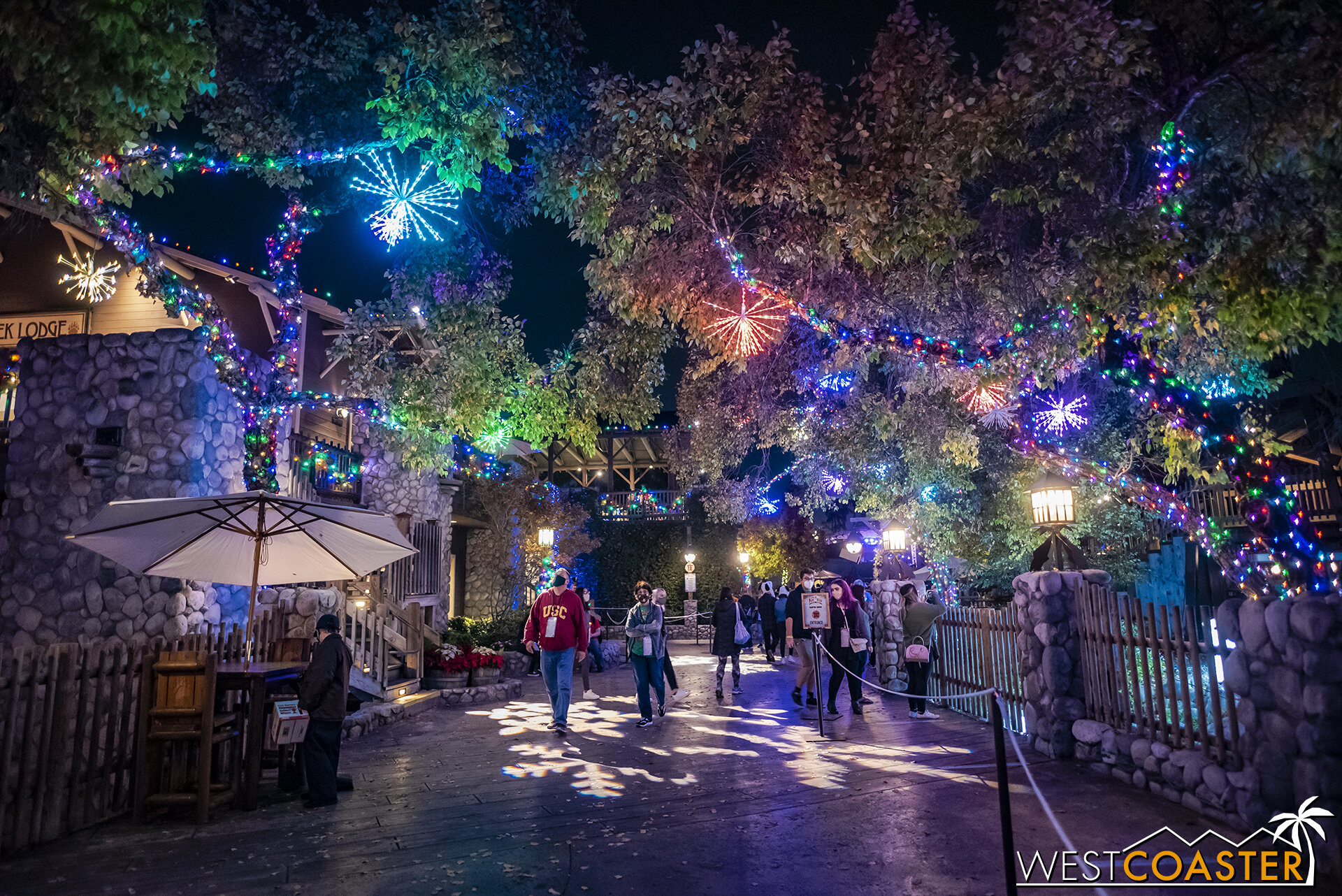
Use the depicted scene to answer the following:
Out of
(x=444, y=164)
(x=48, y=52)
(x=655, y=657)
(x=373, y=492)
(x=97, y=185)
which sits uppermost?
(x=444, y=164)

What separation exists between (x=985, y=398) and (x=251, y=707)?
28.8 feet

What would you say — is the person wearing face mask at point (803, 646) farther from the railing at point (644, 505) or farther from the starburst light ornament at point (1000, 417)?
the railing at point (644, 505)

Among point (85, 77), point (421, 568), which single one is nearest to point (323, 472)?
point (421, 568)

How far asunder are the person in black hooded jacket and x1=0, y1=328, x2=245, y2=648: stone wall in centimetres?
416

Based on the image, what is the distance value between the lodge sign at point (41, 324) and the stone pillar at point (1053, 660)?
1625cm

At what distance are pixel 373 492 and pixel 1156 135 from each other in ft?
47.6

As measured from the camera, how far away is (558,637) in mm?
9031

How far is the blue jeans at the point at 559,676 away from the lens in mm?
9133

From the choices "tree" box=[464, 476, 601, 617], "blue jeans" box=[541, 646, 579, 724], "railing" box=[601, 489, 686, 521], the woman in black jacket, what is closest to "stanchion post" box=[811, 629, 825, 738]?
the woman in black jacket

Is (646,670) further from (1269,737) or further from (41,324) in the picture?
(41,324)

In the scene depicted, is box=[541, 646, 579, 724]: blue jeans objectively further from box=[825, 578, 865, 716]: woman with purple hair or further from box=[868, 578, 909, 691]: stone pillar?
box=[868, 578, 909, 691]: stone pillar

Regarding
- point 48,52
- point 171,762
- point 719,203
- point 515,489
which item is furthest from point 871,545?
point 48,52

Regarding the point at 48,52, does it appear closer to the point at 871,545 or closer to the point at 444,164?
the point at 444,164

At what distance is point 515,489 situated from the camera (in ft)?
67.5
